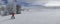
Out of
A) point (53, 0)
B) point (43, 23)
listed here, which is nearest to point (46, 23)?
point (43, 23)

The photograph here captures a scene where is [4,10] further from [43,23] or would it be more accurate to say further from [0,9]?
[43,23]

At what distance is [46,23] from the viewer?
32.4ft

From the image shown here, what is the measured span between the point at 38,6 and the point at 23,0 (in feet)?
8.91

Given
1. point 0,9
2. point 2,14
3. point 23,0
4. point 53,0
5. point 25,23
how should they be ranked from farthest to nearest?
point 53,0 → point 23,0 → point 0,9 → point 2,14 → point 25,23

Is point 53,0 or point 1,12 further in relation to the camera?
point 53,0

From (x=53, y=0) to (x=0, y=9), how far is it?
25.2 m

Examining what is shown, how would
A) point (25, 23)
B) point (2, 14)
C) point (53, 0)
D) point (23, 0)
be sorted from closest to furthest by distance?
point (25, 23) < point (2, 14) < point (23, 0) < point (53, 0)

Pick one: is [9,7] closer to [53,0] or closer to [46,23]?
[46,23]

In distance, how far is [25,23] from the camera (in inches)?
386

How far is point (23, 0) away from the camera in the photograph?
91.9 ft

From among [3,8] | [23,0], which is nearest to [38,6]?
[23,0]

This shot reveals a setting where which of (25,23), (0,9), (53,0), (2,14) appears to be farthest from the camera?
(53,0)

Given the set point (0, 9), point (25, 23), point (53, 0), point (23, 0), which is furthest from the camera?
point (53, 0)

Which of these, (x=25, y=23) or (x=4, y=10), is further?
(x=4, y=10)
